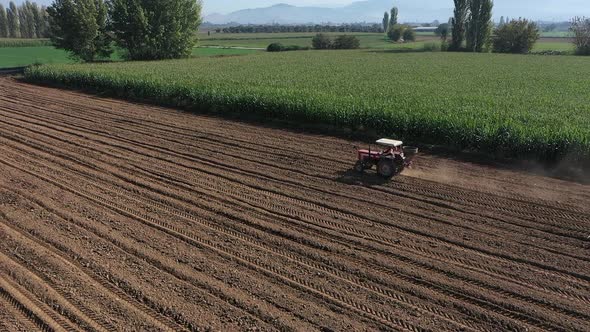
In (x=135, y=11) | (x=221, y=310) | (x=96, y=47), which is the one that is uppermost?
(x=135, y=11)

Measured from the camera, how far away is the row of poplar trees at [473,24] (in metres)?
69.4

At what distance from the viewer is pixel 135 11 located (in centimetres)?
4684

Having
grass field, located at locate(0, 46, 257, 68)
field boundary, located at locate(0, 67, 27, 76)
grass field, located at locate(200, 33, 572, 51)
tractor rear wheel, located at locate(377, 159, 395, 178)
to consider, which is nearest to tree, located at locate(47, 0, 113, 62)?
grass field, located at locate(0, 46, 257, 68)

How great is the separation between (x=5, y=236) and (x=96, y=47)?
42955 mm

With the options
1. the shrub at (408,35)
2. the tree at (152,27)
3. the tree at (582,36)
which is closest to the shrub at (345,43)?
the tree at (152,27)

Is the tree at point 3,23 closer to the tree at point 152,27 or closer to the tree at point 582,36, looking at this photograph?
the tree at point 152,27

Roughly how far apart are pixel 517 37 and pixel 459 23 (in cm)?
899

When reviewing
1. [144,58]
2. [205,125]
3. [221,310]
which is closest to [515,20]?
[144,58]

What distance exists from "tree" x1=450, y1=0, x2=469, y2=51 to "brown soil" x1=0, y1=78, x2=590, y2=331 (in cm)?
6476

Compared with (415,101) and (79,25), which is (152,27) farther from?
(415,101)

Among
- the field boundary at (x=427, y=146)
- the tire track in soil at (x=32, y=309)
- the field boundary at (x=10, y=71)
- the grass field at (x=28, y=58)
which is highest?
the grass field at (x=28, y=58)

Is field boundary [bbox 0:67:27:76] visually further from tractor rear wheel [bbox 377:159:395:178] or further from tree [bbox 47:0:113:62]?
tractor rear wheel [bbox 377:159:395:178]

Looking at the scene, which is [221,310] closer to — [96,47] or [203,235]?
[203,235]

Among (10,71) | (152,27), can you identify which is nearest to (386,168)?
(10,71)
